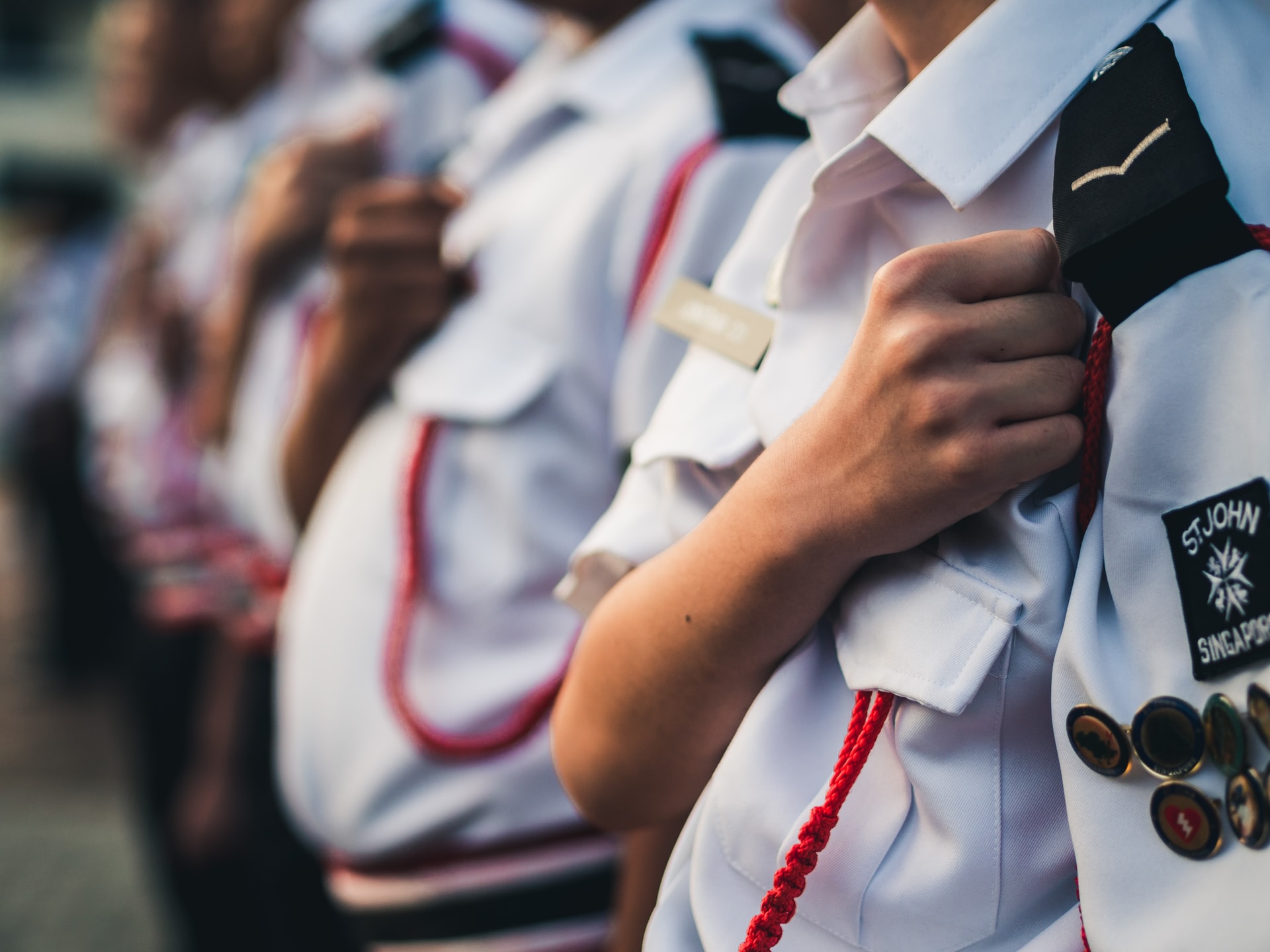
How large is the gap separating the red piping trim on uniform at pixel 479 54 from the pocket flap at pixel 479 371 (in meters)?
0.66

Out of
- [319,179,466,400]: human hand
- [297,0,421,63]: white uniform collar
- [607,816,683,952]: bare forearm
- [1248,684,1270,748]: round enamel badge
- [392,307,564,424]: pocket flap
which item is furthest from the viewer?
[297,0,421,63]: white uniform collar

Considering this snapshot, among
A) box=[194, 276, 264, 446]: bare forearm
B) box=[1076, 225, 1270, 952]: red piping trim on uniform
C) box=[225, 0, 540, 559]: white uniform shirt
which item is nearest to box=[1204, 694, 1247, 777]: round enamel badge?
box=[1076, 225, 1270, 952]: red piping trim on uniform

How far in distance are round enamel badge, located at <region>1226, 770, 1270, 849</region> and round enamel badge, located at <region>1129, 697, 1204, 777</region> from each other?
19 mm

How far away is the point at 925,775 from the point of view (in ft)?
2.01

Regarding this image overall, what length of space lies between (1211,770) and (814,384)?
0.32 metres

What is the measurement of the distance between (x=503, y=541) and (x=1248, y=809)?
33.9 inches

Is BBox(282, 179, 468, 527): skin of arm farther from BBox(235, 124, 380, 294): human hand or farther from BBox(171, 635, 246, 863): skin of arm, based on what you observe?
BBox(171, 635, 246, 863): skin of arm

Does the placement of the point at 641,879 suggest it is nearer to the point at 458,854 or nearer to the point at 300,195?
the point at 458,854

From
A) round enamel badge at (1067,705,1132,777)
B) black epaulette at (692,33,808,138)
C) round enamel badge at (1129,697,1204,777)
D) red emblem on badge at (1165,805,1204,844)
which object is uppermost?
black epaulette at (692,33,808,138)

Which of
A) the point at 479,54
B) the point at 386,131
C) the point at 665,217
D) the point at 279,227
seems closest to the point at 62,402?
the point at 279,227

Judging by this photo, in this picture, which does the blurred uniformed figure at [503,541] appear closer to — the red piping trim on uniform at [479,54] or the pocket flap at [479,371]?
the pocket flap at [479,371]

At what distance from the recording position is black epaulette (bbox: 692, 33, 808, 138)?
3.76ft

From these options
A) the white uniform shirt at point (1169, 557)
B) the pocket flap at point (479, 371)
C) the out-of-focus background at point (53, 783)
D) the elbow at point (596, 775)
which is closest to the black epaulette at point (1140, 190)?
the white uniform shirt at point (1169, 557)

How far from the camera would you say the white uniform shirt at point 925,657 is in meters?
0.60
